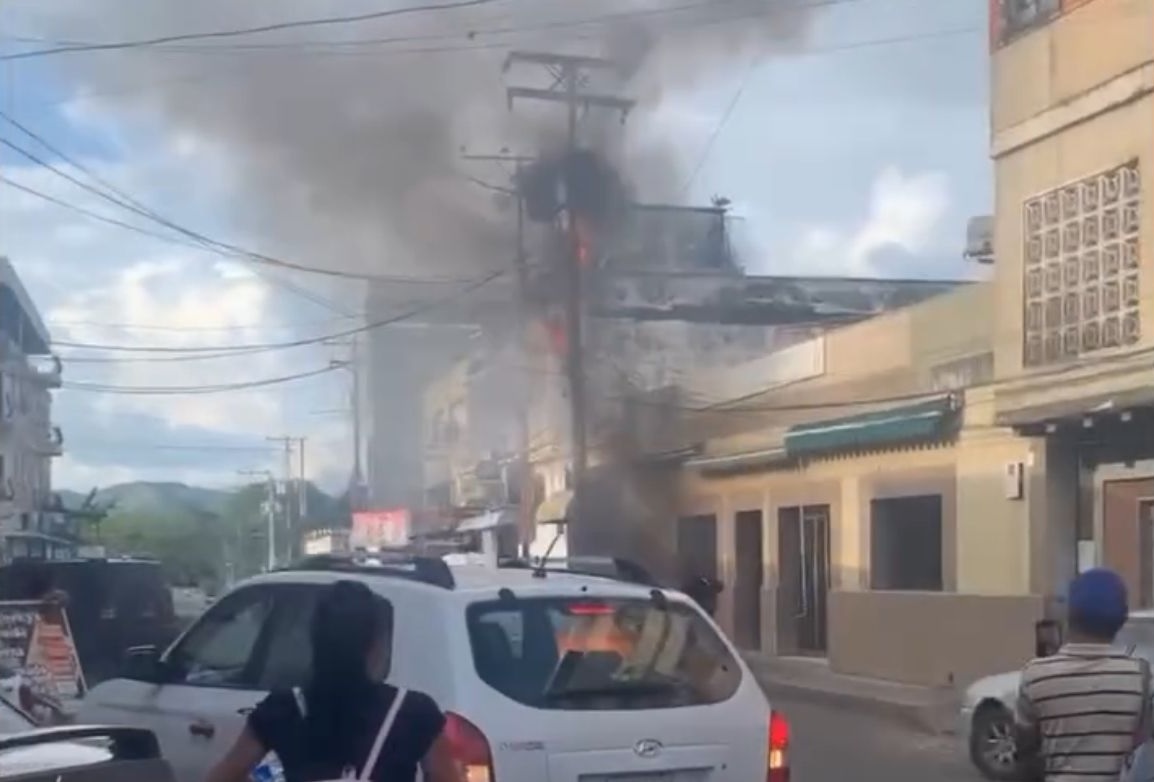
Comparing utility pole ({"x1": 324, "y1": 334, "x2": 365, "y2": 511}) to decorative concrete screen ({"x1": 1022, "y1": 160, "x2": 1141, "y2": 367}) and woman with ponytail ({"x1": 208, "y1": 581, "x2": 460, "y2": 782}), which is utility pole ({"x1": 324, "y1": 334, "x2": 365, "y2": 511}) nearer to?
decorative concrete screen ({"x1": 1022, "y1": 160, "x2": 1141, "y2": 367})

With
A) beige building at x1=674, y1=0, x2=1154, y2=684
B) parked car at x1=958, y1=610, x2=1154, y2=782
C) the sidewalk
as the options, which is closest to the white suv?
parked car at x1=958, y1=610, x2=1154, y2=782

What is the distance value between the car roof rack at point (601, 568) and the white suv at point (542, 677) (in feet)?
0.58

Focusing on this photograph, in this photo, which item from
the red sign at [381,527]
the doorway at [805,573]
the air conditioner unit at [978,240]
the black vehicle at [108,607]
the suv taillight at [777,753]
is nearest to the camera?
the suv taillight at [777,753]

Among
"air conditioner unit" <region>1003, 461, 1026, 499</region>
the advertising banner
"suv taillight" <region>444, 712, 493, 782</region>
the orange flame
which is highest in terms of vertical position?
the orange flame

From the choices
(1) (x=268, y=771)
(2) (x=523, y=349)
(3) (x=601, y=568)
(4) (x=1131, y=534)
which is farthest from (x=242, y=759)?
(2) (x=523, y=349)

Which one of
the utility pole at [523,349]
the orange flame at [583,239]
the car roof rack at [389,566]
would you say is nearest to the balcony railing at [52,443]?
the utility pole at [523,349]

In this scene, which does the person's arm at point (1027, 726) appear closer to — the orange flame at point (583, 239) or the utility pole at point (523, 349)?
the utility pole at point (523, 349)

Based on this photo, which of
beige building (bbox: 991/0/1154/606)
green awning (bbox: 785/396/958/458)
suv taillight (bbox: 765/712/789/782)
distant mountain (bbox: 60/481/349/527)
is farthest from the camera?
distant mountain (bbox: 60/481/349/527)

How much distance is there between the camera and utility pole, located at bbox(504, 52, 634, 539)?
1210 inches

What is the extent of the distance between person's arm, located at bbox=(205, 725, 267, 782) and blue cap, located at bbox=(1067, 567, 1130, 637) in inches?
81.2

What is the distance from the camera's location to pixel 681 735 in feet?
21.7

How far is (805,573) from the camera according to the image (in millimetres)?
28453

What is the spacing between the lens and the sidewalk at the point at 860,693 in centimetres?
1947

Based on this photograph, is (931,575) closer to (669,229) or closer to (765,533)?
(765,533)
